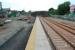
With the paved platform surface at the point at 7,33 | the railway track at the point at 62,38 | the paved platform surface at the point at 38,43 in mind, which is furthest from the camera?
the paved platform surface at the point at 7,33

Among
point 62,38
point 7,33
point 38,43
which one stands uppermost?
point 38,43

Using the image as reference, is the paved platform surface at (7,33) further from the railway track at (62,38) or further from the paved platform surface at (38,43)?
the railway track at (62,38)

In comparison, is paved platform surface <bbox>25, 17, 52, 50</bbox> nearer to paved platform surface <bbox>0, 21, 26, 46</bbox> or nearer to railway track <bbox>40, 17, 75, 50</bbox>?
railway track <bbox>40, 17, 75, 50</bbox>

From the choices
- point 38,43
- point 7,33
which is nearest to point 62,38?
point 38,43

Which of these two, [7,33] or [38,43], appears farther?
[7,33]

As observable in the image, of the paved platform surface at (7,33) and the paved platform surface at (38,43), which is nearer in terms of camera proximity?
the paved platform surface at (38,43)

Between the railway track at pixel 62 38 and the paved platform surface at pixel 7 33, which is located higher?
the railway track at pixel 62 38

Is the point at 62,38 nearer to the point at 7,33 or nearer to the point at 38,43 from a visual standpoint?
the point at 38,43

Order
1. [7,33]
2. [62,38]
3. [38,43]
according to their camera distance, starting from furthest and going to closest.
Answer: [7,33], [62,38], [38,43]

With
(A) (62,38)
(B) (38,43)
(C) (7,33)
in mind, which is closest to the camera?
(B) (38,43)

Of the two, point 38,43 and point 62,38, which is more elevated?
point 38,43

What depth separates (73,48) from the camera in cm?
1486

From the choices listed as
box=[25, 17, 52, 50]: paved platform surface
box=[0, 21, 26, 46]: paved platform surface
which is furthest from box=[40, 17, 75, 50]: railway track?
box=[0, 21, 26, 46]: paved platform surface

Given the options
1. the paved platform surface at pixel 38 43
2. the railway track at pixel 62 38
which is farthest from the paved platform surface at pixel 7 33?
the railway track at pixel 62 38
